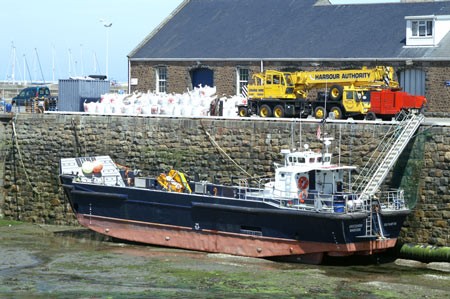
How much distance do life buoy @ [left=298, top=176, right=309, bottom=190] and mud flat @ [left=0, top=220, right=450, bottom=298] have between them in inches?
80.7

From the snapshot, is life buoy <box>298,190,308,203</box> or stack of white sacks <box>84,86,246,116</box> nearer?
life buoy <box>298,190,308,203</box>

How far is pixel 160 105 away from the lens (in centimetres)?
3123

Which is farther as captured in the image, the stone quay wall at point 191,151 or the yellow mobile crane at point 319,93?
the yellow mobile crane at point 319,93

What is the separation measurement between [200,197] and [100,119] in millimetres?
7297

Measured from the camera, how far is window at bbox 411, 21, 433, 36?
32031 millimetres

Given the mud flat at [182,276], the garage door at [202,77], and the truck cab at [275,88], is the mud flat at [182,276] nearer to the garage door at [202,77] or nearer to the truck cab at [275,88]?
the truck cab at [275,88]

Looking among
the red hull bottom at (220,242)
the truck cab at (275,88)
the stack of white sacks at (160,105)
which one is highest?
the truck cab at (275,88)

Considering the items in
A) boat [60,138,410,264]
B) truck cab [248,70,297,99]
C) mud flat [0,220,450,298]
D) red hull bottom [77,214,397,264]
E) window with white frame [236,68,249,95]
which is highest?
window with white frame [236,68,249,95]

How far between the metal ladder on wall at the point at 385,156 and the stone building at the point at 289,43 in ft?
25.9

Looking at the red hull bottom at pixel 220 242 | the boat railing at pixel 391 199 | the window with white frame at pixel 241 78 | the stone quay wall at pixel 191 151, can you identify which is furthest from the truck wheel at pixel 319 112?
the window with white frame at pixel 241 78

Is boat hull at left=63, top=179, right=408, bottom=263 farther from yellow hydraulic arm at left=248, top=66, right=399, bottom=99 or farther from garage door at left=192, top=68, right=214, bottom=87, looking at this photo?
garage door at left=192, top=68, right=214, bottom=87

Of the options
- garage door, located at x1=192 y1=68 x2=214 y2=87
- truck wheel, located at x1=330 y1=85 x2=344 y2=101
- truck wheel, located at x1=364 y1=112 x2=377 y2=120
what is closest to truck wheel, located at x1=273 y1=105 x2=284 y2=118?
truck wheel, located at x1=330 y1=85 x2=344 y2=101

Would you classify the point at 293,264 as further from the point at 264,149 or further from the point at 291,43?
the point at 291,43

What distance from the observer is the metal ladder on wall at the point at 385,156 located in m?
22.5
